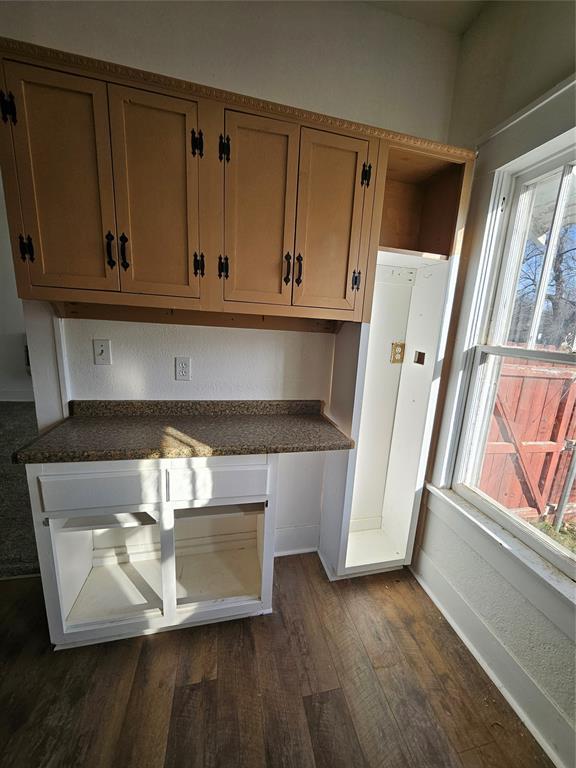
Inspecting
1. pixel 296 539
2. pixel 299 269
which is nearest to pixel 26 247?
pixel 299 269

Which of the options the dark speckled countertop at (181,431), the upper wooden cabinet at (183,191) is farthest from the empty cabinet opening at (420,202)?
the dark speckled countertop at (181,431)

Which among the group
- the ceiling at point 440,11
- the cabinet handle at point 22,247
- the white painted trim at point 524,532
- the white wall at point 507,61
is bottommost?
the white painted trim at point 524,532

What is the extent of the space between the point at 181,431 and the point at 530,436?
1580 mm

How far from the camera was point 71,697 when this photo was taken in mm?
1153

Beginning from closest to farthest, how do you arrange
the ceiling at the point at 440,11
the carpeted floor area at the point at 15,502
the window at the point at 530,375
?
the window at the point at 530,375 → the ceiling at the point at 440,11 → the carpeted floor area at the point at 15,502

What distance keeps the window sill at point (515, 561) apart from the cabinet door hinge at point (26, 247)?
2.15 metres

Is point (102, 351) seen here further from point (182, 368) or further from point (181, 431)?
point (181, 431)

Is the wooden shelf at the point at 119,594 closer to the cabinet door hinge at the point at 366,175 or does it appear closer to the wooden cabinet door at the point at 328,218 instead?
the wooden cabinet door at the point at 328,218

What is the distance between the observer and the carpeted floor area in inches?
66.2

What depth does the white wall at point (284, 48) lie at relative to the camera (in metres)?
1.25

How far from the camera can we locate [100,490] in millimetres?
1188

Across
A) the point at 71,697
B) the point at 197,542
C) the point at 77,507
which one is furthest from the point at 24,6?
the point at 71,697

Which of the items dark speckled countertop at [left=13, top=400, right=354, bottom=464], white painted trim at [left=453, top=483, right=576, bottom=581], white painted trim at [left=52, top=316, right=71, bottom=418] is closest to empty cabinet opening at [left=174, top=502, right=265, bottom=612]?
dark speckled countertop at [left=13, top=400, right=354, bottom=464]

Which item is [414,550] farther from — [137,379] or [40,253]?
[40,253]
